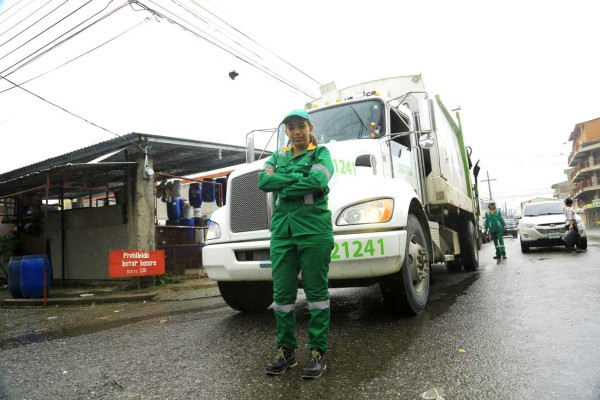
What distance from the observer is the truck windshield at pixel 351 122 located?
17.0 ft

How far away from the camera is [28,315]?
7387 mm

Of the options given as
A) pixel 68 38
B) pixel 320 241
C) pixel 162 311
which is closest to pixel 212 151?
pixel 68 38

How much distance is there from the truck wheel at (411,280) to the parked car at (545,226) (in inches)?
381

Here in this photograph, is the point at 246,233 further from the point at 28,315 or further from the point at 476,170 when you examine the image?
the point at 476,170

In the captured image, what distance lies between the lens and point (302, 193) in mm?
2939

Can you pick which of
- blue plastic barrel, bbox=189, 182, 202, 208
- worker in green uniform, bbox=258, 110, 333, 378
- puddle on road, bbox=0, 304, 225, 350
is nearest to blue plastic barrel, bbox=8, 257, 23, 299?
blue plastic barrel, bbox=189, 182, 202, 208

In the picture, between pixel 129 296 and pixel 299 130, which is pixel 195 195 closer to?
pixel 129 296

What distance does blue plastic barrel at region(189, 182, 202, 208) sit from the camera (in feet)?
40.2

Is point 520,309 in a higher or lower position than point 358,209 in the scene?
lower

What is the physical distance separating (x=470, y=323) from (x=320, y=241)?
2.06 meters

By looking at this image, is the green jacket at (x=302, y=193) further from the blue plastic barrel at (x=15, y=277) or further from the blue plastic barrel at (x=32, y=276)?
the blue plastic barrel at (x=15, y=277)

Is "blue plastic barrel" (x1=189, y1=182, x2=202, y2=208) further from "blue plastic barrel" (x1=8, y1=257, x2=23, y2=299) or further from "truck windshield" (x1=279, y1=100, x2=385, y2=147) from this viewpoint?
"truck windshield" (x1=279, y1=100, x2=385, y2=147)

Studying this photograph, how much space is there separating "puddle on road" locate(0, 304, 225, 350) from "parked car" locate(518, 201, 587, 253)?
1069 centimetres

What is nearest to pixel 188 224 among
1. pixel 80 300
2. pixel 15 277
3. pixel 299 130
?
pixel 80 300
